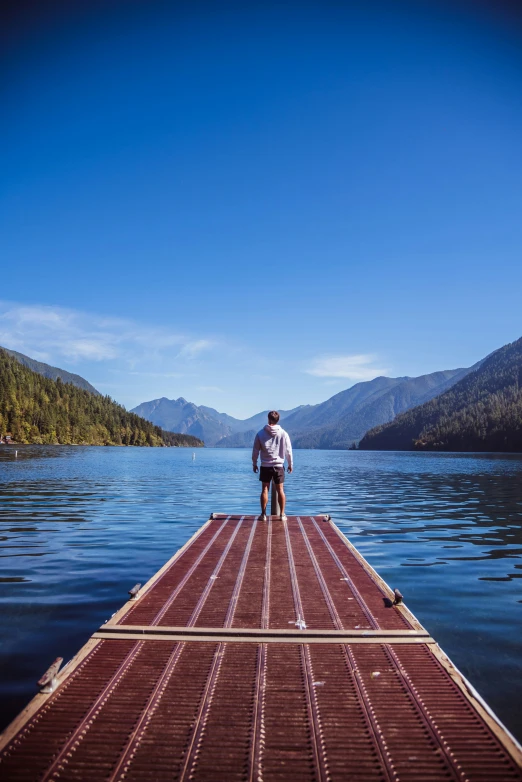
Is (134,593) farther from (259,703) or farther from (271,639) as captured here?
(259,703)

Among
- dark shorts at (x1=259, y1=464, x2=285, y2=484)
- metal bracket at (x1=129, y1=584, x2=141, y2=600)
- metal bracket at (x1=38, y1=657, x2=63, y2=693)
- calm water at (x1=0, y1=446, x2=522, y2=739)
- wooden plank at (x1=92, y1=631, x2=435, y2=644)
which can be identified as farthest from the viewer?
dark shorts at (x1=259, y1=464, x2=285, y2=484)

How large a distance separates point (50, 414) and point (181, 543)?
484 ft

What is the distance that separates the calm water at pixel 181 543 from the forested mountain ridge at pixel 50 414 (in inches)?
4807

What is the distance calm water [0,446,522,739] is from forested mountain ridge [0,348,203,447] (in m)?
122

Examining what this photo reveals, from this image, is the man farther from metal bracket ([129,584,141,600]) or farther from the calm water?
metal bracket ([129,584,141,600])

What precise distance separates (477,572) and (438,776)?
368 inches

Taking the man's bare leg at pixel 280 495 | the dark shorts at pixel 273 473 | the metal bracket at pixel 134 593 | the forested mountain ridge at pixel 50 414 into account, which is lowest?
the metal bracket at pixel 134 593

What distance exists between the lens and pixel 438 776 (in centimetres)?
368

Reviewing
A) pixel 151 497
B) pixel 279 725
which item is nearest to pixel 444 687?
pixel 279 725

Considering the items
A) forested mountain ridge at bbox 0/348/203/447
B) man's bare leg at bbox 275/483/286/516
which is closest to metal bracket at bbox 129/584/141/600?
man's bare leg at bbox 275/483/286/516

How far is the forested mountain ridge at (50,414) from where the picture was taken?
452 ft

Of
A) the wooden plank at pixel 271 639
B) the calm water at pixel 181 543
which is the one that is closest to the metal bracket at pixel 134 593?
the calm water at pixel 181 543

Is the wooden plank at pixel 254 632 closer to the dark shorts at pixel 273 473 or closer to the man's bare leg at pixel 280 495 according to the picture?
the dark shorts at pixel 273 473

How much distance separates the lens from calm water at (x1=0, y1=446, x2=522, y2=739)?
6988 mm
